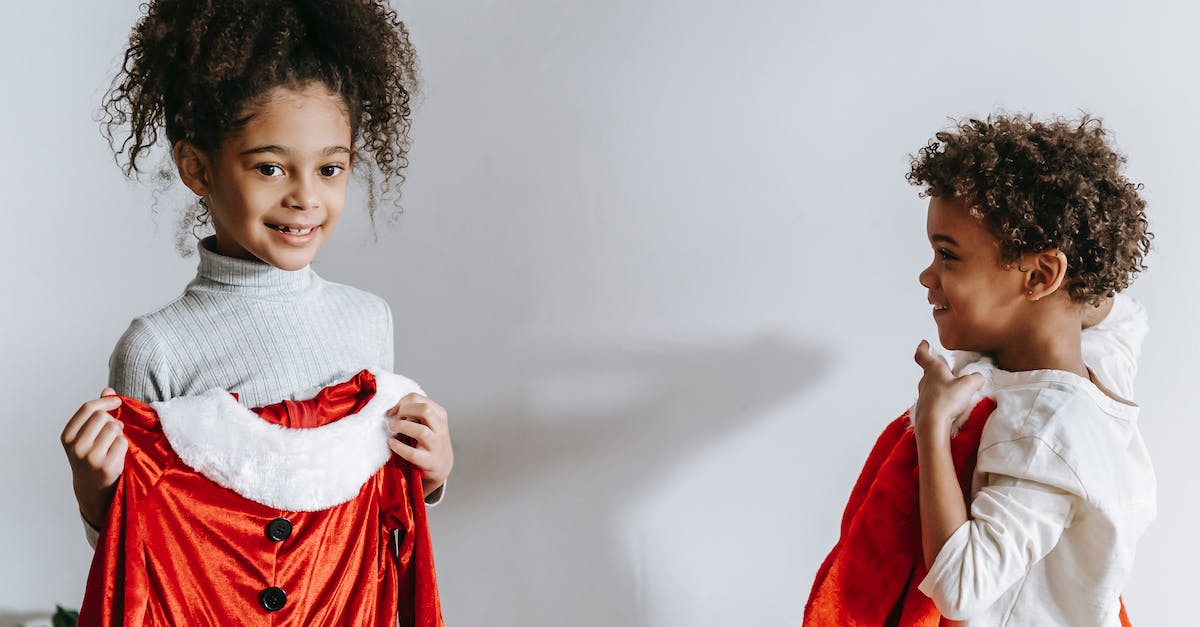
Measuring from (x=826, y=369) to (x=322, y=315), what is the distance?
2.25ft

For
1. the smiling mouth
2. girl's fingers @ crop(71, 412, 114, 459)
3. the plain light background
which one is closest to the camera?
girl's fingers @ crop(71, 412, 114, 459)

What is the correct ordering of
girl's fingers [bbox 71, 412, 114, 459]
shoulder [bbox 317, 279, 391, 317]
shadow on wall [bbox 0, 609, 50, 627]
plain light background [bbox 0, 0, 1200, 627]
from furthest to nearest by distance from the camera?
1. shadow on wall [bbox 0, 609, 50, 627]
2. plain light background [bbox 0, 0, 1200, 627]
3. shoulder [bbox 317, 279, 391, 317]
4. girl's fingers [bbox 71, 412, 114, 459]

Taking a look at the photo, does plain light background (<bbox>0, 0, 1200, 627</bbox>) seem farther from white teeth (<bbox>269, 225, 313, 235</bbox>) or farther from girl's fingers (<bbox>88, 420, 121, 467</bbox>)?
girl's fingers (<bbox>88, 420, 121, 467</bbox>)

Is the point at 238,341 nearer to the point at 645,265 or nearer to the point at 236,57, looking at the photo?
the point at 236,57

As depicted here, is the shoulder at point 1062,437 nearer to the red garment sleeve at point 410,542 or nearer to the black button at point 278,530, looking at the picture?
the red garment sleeve at point 410,542

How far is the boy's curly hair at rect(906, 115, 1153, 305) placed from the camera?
974mm

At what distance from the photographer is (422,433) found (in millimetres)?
1014

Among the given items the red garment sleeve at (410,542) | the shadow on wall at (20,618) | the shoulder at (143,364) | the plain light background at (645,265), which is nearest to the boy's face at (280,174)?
the shoulder at (143,364)

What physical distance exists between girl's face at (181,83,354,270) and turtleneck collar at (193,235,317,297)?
16 mm

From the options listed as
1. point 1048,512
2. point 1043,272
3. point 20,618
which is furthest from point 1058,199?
point 20,618

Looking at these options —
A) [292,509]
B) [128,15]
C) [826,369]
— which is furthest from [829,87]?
[128,15]

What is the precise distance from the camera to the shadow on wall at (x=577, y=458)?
54.3 inches

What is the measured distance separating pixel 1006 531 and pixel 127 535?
798mm

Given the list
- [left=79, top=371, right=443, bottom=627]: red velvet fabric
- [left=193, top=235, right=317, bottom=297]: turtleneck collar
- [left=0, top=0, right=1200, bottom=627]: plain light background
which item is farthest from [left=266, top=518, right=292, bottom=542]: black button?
[left=0, top=0, right=1200, bottom=627]: plain light background
